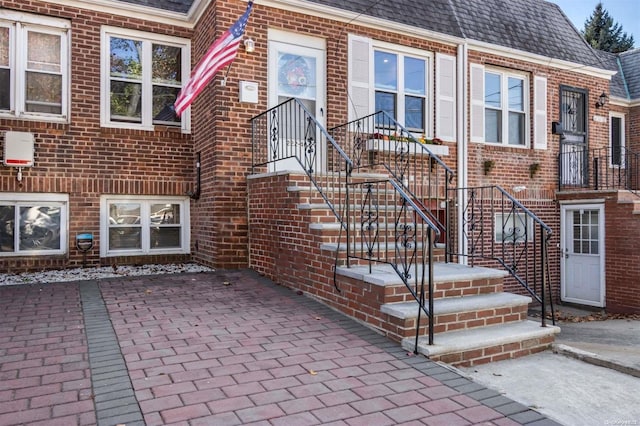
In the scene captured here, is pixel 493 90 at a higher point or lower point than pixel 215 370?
higher

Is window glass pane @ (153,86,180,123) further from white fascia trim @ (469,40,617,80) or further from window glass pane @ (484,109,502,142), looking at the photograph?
window glass pane @ (484,109,502,142)

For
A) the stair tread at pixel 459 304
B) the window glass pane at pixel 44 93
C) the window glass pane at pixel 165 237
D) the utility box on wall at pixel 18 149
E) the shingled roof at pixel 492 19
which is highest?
the shingled roof at pixel 492 19

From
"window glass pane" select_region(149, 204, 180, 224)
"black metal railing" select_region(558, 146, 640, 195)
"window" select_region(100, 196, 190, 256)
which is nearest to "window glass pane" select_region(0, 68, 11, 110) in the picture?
"window" select_region(100, 196, 190, 256)

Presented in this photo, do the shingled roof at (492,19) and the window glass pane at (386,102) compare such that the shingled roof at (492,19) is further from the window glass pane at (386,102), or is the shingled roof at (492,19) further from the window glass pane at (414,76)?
the window glass pane at (386,102)

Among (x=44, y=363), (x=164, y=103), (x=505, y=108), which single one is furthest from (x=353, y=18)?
(x=44, y=363)

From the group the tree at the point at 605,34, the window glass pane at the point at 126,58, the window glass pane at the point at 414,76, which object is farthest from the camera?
the tree at the point at 605,34

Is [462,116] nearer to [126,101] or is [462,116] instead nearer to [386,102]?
[386,102]

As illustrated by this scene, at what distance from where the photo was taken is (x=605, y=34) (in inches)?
1090

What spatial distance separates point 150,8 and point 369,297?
6032 mm

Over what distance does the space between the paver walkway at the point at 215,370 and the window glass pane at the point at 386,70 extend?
5.08 meters

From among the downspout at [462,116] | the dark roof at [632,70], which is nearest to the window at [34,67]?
the downspout at [462,116]

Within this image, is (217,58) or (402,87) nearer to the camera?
(217,58)

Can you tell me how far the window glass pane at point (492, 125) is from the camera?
32.6 ft

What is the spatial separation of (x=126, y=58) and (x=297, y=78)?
8.99ft
